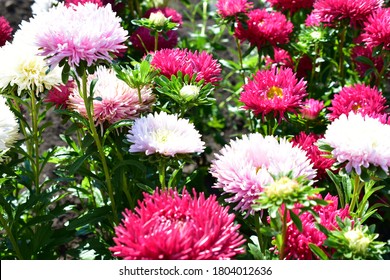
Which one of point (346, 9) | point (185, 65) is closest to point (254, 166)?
point (185, 65)

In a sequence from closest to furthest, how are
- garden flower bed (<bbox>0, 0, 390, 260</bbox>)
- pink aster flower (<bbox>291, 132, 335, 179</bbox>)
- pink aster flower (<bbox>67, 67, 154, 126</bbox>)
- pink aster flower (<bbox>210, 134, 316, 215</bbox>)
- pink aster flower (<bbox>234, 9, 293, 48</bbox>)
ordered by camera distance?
garden flower bed (<bbox>0, 0, 390, 260</bbox>) → pink aster flower (<bbox>210, 134, 316, 215</bbox>) → pink aster flower (<bbox>67, 67, 154, 126</bbox>) → pink aster flower (<bbox>291, 132, 335, 179</bbox>) → pink aster flower (<bbox>234, 9, 293, 48</bbox>)

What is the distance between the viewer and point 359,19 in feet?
9.14

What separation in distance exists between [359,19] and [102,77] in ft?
4.59

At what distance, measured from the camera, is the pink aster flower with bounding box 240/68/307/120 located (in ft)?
7.43

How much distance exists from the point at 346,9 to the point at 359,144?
1291mm

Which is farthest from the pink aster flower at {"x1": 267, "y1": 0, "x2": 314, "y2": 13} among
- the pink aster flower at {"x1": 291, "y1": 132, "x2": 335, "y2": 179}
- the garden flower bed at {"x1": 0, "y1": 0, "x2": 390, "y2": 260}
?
the pink aster flower at {"x1": 291, "y1": 132, "x2": 335, "y2": 179}

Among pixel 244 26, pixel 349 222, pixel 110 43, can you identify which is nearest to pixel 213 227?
pixel 349 222

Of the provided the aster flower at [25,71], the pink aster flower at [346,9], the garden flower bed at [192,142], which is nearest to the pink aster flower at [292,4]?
the garden flower bed at [192,142]

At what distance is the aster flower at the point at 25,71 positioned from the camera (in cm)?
207

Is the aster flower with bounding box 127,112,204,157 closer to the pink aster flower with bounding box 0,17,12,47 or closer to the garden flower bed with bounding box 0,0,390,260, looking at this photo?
the garden flower bed with bounding box 0,0,390,260

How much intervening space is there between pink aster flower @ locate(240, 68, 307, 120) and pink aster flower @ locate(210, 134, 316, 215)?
18.7 inches

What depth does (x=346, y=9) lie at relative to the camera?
2.73 metres

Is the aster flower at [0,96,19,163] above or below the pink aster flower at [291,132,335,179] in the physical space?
above

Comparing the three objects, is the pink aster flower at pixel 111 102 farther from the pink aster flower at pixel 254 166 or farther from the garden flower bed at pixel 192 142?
the pink aster flower at pixel 254 166
